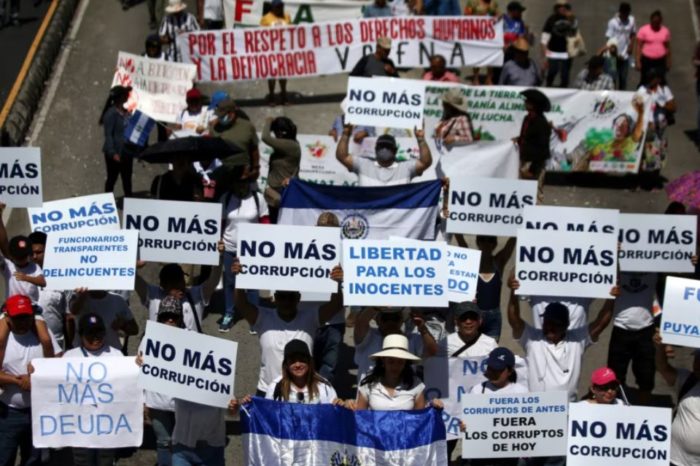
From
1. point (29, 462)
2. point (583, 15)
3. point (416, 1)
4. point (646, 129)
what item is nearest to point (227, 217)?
point (29, 462)

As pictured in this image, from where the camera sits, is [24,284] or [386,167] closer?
[24,284]

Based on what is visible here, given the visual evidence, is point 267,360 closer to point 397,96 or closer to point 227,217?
point 227,217

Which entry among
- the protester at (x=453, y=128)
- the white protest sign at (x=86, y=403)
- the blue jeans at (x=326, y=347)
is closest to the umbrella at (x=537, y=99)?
the protester at (x=453, y=128)

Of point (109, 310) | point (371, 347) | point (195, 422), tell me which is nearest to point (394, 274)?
point (371, 347)

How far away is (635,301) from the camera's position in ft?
46.5

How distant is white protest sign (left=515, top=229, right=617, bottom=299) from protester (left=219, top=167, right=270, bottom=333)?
3423 mm

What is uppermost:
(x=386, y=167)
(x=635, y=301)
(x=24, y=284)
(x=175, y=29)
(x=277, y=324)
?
(x=175, y=29)

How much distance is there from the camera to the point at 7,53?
79.4ft

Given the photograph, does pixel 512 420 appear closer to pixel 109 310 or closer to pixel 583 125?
pixel 109 310

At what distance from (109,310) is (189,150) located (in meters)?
2.85

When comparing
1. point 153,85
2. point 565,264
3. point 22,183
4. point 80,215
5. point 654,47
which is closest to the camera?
point 565,264

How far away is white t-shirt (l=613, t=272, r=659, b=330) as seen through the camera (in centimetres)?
1414

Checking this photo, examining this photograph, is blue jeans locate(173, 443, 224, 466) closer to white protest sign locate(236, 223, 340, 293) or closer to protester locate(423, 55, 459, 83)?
white protest sign locate(236, 223, 340, 293)

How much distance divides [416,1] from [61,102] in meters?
5.57
